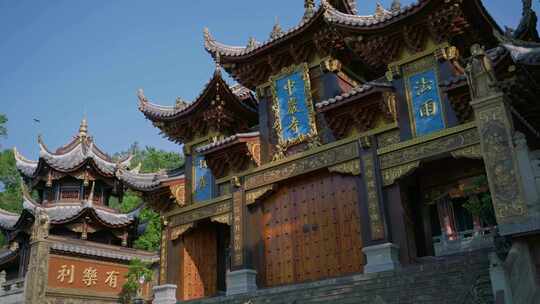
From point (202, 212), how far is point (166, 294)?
3.07m

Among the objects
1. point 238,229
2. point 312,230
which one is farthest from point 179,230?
point 312,230

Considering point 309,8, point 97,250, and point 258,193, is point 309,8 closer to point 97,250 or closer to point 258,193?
point 258,193

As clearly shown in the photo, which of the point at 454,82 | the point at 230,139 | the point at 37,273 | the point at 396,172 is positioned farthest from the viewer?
the point at 37,273

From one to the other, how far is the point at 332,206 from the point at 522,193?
677cm

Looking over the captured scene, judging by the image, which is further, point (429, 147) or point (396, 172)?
point (396, 172)

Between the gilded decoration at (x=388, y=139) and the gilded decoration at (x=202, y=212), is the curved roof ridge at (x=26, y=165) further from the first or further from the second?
the gilded decoration at (x=388, y=139)

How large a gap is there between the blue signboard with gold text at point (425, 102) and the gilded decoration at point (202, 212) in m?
6.94

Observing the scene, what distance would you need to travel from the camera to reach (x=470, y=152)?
1288cm

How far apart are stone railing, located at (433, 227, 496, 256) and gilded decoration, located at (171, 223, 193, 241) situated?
28.0ft

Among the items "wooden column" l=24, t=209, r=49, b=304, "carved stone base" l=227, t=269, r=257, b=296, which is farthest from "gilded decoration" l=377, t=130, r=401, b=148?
"wooden column" l=24, t=209, r=49, b=304

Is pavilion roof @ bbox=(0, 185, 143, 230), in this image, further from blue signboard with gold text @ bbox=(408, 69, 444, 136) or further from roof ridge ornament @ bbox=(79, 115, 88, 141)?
blue signboard with gold text @ bbox=(408, 69, 444, 136)

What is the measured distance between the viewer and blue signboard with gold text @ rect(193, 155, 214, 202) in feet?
61.8

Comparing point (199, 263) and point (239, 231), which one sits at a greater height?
point (239, 231)

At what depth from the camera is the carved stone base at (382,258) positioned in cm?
1312
